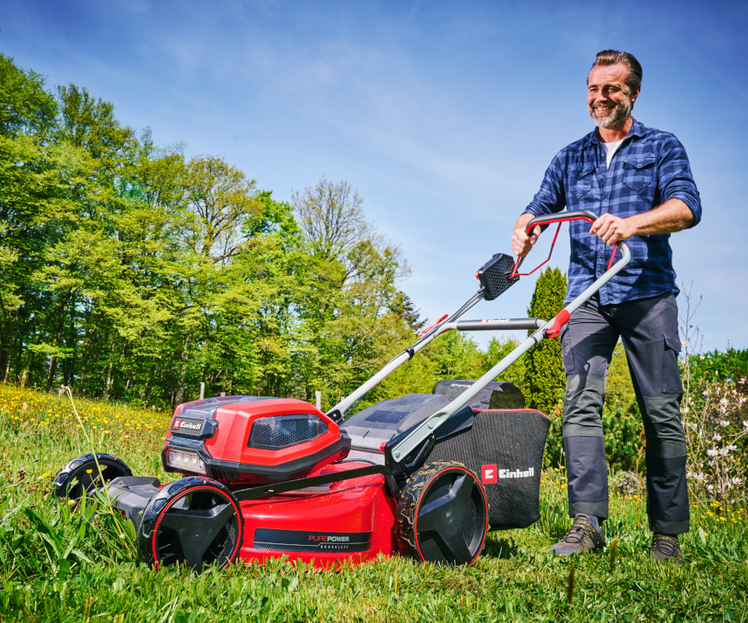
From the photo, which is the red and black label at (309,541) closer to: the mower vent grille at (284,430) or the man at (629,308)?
the mower vent grille at (284,430)

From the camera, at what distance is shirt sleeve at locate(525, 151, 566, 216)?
3.04 m

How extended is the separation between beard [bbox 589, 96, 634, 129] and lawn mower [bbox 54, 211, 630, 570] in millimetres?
498

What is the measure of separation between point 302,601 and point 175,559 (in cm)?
46

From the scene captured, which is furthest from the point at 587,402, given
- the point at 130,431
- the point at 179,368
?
the point at 179,368

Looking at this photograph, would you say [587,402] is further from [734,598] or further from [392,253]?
[392,253]

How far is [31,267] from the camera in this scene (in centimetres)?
1944

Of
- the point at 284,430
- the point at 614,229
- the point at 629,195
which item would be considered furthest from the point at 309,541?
the point at 629,195

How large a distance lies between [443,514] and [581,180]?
1811 millimetres

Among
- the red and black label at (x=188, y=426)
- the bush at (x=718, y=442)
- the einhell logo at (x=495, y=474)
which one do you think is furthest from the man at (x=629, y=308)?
the bush at (x=718, y=442)

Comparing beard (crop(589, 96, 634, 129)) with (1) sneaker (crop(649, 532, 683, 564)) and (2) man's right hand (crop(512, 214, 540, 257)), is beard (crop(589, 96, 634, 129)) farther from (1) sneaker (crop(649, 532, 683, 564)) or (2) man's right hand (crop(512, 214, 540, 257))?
(1) sneaker (crop(649, 532, 683, 564))

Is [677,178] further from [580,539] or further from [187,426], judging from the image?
[187,426]

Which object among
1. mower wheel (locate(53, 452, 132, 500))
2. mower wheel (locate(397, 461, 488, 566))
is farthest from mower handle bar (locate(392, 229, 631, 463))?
mower wheel (locate(53, 452, 132, 500))

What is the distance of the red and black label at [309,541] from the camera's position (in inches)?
78.1

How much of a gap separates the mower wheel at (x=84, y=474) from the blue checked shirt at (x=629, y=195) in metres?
2.32
